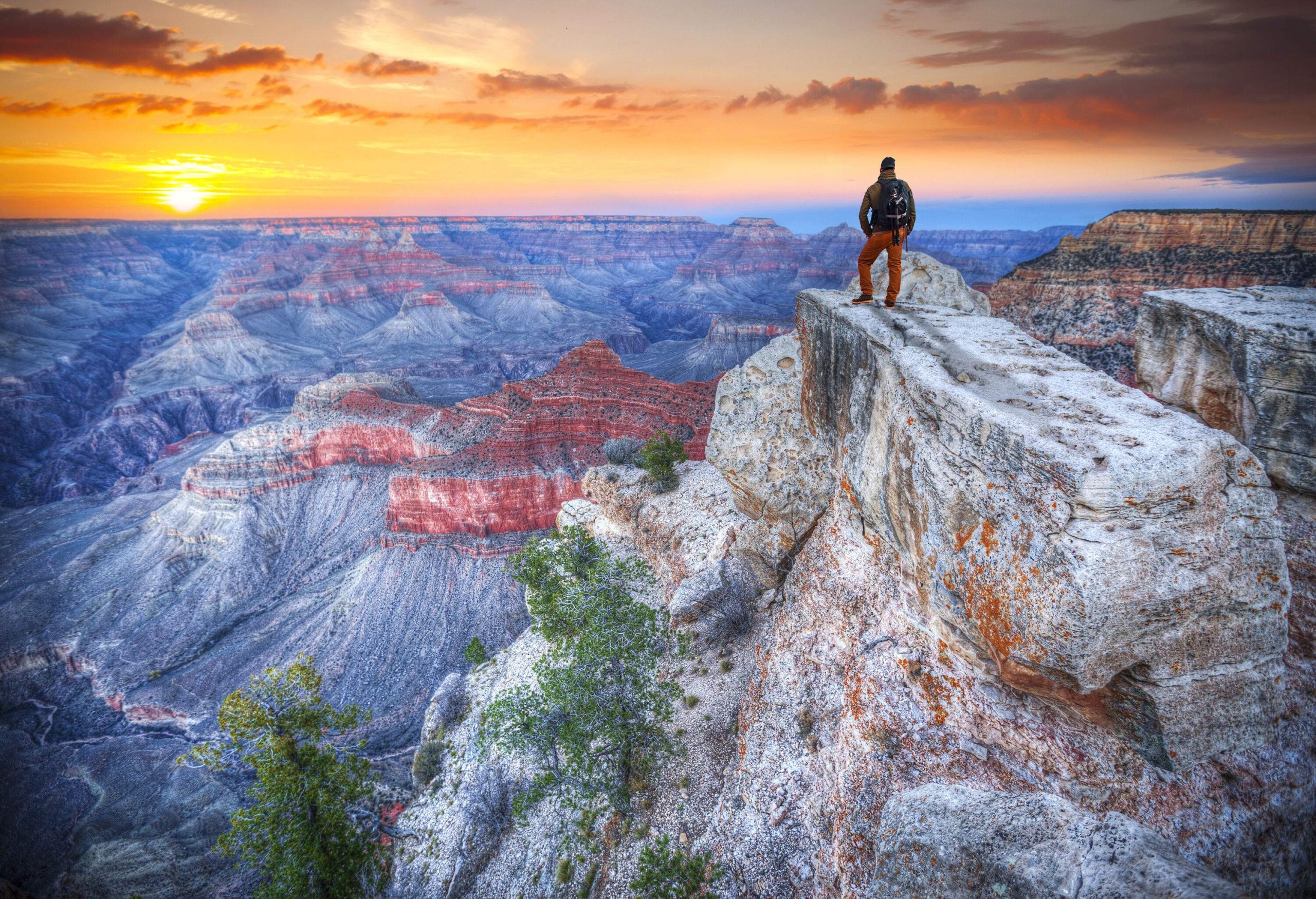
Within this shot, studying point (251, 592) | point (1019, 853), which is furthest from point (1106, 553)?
point (251, 592)

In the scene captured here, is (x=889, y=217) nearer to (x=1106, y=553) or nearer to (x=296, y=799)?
(x=1106, y=553)

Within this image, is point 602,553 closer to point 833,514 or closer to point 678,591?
point 678,591

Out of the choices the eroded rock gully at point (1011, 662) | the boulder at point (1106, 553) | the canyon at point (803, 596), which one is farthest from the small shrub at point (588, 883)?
the boulder at point (1106, 553)

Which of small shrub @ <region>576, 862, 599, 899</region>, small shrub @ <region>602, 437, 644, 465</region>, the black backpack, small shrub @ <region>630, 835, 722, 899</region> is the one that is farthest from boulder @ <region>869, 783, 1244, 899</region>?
small shrub @ <region>602, 437, 644, 465</region>

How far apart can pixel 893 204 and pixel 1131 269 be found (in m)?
57.8

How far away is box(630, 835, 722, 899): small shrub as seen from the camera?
35.1 ft

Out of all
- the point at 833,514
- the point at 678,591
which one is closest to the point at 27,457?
the point at 678,591

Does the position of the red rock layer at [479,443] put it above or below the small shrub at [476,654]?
above

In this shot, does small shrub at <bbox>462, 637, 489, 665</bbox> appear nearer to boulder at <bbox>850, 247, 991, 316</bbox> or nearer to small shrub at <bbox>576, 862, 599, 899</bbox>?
small shrub at <bbox>576, 862, 599, 899</bbox>

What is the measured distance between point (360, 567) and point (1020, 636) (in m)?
46.5

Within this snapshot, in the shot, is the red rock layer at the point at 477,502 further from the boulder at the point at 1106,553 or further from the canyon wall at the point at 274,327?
the boulder at the point at 1106,553

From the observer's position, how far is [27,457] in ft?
276

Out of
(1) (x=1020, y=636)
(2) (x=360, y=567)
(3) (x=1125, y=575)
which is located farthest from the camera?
(2) (x=360, y=567)

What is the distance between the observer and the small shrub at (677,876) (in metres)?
10.7
